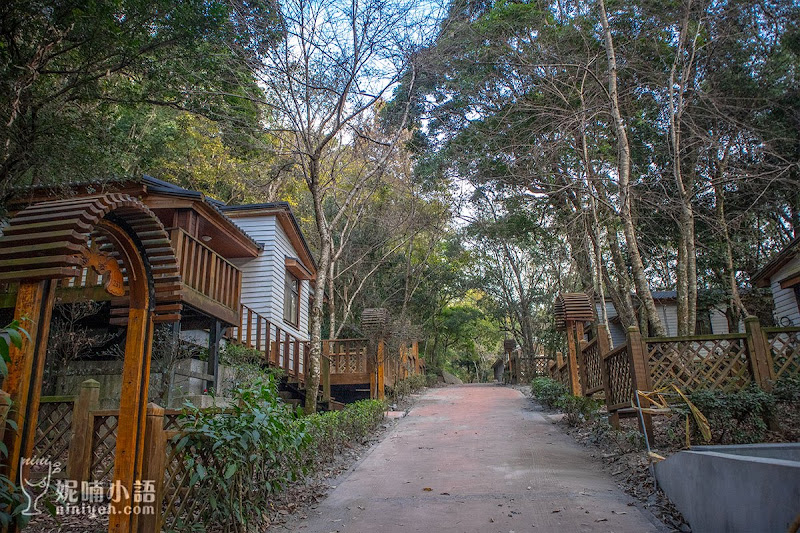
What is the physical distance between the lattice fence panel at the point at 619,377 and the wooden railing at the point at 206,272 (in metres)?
7.21

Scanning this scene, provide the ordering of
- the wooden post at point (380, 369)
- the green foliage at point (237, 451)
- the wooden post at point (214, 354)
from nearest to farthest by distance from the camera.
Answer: the green foliage at point (237, 451) → the wooden post at point (214, 354) → the wooden post at point (380, 369)

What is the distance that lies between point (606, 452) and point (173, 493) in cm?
603

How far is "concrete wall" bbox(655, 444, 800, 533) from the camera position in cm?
267

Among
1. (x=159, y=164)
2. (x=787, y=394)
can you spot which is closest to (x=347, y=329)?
(x=159, y=164)

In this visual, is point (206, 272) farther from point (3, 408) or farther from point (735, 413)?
point (735, 413)

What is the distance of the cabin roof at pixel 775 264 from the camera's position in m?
14.4

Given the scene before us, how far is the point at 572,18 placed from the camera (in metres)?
11.7

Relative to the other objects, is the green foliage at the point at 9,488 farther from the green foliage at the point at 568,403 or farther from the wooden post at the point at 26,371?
the green foliage at the point at 568,403

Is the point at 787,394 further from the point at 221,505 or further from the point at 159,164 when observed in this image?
the point at 159,164

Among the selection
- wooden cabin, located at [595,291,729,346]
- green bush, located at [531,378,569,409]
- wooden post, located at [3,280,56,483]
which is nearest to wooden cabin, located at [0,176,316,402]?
wooden post, located at [3,280,56,483]

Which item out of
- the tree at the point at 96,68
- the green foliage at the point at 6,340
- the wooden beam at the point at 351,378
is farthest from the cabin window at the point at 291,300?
the green foliage at the point at 6,340

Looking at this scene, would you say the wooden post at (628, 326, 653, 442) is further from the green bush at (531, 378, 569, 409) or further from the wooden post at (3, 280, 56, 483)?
the wooden post at (3, 280, 56, 483)

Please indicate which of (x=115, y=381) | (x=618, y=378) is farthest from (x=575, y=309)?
(x=115, y=381)

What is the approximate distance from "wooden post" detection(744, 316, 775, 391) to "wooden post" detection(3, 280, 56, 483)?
8.44 m
